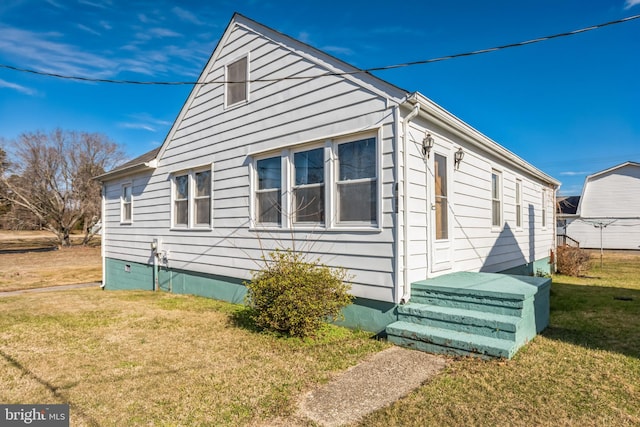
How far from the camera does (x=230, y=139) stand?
7609 mm

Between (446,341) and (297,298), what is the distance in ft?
6.02

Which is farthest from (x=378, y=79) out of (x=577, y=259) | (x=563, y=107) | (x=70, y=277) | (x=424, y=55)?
(x=563, y=107)

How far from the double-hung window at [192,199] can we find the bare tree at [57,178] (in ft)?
65.5

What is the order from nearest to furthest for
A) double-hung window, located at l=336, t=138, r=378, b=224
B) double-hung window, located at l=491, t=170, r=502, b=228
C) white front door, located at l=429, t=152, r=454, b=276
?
1. double-hung window, located at l=336, t=138, r=378, b=224
2. white front door, located at l=429, t=152, r=454, b=276
3. double-hung window, located at l=491, t=170, r=502, b=228

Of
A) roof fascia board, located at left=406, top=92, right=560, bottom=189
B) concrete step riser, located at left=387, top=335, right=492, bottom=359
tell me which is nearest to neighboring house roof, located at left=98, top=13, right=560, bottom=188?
roof fascia board, located at left=406, top=92, right=560, bottom=189

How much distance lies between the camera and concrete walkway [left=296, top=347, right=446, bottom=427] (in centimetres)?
293

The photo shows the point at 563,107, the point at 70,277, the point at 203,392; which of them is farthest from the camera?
the point at 563,107

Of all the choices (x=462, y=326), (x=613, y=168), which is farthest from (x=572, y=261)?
(x=613, y=168)

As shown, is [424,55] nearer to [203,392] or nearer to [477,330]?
[477,330]

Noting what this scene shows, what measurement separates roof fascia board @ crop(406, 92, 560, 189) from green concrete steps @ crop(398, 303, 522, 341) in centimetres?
268

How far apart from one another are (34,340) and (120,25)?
7.61 meters

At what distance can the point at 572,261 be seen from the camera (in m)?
12.0

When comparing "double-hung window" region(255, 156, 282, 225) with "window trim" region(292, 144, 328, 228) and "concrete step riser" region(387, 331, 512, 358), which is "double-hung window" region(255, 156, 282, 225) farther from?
"concrete step riser" region(387, 331, 512, 358)

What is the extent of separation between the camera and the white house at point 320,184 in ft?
16.6
